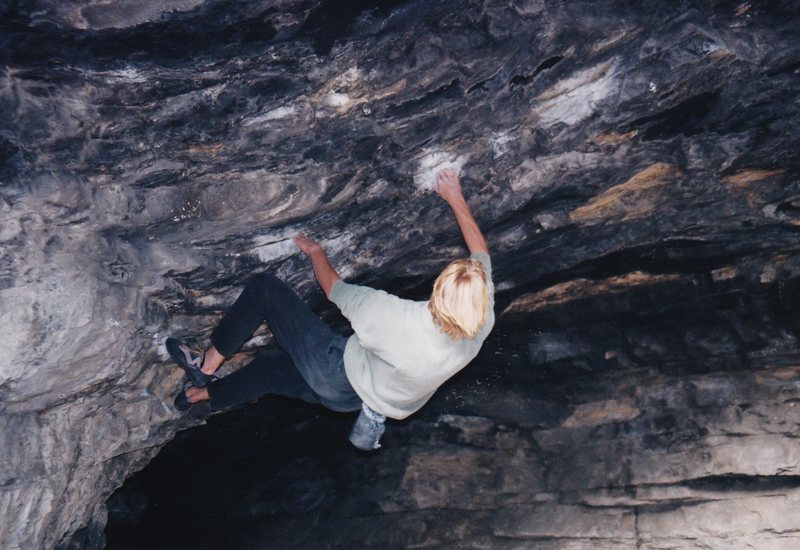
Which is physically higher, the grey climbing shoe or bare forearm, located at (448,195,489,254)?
bare forearm, located at (448,195,489,254)

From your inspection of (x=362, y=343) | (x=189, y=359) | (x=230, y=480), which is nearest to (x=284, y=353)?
(x=189, y=359)

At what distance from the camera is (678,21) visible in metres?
4.80

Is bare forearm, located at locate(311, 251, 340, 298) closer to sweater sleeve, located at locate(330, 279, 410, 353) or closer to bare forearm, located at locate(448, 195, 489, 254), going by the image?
sweater sleeve, located at locate(330, 279, 410, 353)

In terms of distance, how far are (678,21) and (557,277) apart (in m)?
2.94

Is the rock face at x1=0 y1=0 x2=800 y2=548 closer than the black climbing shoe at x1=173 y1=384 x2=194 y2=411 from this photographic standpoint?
Yes

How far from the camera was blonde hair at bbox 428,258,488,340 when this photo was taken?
3.94 m

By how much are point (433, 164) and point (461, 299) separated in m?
2.04

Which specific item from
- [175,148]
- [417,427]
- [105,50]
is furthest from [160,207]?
[417,427]

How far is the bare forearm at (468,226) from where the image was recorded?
521 centimetres

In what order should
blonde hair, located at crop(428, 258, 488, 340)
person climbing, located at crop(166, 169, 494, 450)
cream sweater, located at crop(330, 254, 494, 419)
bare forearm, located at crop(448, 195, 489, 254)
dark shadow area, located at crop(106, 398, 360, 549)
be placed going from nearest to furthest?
blonde hair, located at crop(428, 258, 488, 340)
person climbing, located at crop(166, 169, 494, 450)
cream sweater, located at crop(330, 254, 494, 419)
bare forearm, located at crop(448, 195, 489, 254)
dark shadow area, located at crop(106, 398, 360, 549)

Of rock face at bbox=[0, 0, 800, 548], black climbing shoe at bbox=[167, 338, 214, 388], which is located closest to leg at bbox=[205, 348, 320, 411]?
black climbing shoe at bbox=[167, 338, 214, 388]

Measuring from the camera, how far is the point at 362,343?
4.38 metres

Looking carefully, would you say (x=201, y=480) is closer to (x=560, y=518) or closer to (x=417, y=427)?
(x=417, y=427)

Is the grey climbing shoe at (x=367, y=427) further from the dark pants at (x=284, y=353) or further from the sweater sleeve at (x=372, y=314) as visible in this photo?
the sweater sleeve at (x=372, y=314)
